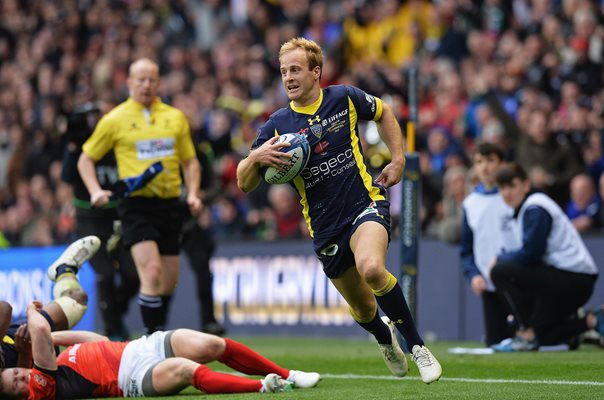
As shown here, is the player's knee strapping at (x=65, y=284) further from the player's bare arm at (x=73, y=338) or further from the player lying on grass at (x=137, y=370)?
the player lying on grass at (x=137, y=370)

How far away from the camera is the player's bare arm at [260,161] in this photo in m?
7.90

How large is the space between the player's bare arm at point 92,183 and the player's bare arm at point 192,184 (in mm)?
763

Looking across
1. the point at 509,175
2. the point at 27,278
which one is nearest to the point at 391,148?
the point at 509,175

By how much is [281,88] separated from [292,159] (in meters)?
11.4

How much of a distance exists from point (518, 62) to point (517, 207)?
5.05 meters

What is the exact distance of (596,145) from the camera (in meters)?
13.9

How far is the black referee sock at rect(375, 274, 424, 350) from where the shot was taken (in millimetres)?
7961

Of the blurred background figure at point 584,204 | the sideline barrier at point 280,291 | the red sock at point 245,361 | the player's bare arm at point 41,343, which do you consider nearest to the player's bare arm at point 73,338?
the player's bare arm at point 41,343

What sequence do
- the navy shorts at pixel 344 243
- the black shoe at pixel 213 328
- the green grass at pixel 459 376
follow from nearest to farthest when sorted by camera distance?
1. the green grass at pixel 459 376
2. the navy shorts at pixel 344 243
3. the black shoe at pixel 213 328

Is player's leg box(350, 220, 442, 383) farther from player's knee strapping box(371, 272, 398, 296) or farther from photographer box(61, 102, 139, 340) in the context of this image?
photographer box(61, 102, 139, 340)

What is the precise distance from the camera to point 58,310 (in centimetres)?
906

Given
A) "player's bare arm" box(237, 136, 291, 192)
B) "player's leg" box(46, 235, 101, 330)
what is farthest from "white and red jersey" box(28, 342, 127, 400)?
"player's bare arm" box(237, 136, 291, 192)

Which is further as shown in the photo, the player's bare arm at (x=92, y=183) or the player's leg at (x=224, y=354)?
the player's bare arm at (x=92, y=183)

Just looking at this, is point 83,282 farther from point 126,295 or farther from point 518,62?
point 518,62
